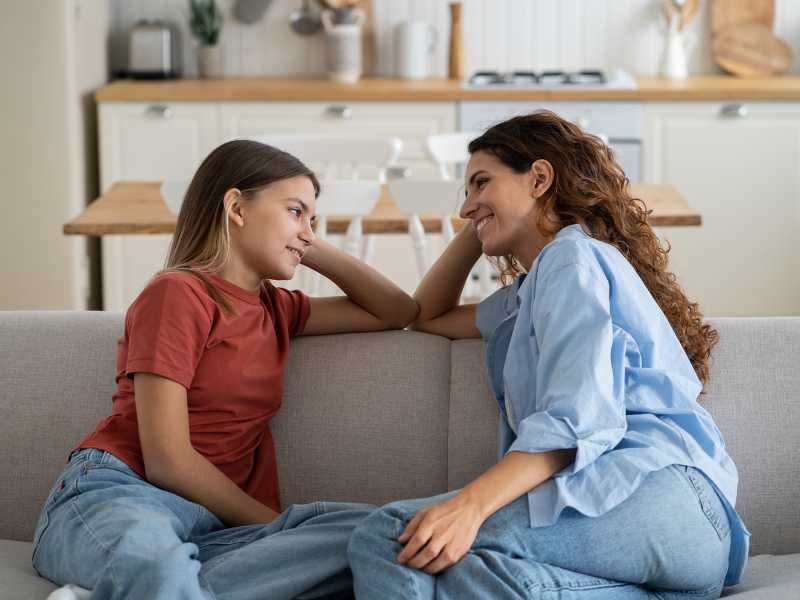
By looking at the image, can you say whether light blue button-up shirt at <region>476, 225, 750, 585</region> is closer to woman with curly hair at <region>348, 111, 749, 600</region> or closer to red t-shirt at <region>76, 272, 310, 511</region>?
woman with curly hair at <region>348, 111, 749, 600</region>

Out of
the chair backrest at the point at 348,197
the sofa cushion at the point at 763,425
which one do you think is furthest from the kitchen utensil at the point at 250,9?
the sofa cushion at the point at 763,425

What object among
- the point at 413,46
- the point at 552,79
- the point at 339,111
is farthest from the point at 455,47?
the point at 339,111

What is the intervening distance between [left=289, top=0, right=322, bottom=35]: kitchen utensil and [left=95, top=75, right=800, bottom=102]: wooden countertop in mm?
498

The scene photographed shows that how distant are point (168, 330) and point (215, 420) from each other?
0.58 feet

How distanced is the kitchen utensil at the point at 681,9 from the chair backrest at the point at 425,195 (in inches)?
92.5

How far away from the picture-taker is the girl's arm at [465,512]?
158 centimetres

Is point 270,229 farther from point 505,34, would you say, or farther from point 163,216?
point 505,34

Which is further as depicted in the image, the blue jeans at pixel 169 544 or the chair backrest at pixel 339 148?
the chair backrest at pixel 339 148

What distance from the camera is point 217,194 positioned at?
203 cm

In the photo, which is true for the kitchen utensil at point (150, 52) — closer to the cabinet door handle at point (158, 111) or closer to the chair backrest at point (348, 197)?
the cabinet door handle at point (158, 111)

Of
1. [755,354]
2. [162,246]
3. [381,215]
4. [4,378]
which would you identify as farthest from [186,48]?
[755,354]

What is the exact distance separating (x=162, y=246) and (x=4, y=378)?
245cm

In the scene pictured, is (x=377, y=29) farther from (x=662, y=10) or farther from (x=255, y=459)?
(x=255, y=459)

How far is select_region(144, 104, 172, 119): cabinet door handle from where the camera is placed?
4613 millimetres
